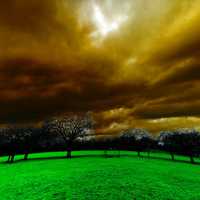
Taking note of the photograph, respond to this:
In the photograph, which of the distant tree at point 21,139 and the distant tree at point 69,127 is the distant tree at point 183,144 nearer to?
the distant tree at point 69,127

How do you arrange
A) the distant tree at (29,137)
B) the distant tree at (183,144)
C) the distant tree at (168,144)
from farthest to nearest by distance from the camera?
the distant tree at (168,144) < the distant tree at (183,144) < the distant tree at (29,137)

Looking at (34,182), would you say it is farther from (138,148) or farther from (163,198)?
(138,148)

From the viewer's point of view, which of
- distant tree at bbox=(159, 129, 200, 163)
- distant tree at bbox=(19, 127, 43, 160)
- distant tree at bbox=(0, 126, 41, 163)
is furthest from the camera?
distant tree at bbox=(159, 129, 200, 163)

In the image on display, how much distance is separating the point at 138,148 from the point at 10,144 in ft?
187

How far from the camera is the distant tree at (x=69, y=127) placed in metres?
109

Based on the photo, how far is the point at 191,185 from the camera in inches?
1950

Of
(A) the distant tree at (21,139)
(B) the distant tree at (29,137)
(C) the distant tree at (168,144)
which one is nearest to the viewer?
(A) the distant tree at (21,139)

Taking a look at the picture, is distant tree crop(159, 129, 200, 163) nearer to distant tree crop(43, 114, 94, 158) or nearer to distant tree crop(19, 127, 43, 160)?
distant tree crop(43, 114, 94, 158)

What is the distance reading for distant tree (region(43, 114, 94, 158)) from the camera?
109m

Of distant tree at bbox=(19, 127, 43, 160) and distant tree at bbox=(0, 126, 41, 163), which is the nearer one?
distant tree at bbox=(0, 126, 41, 163)

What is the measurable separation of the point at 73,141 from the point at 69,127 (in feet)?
24.9

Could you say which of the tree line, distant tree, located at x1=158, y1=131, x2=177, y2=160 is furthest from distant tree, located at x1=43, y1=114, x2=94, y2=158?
distant tree, located at x1=158, y1=131, x2=177, y2=160

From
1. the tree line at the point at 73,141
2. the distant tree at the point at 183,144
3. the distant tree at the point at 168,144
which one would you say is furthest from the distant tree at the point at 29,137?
the distant tree at the point at 183,144

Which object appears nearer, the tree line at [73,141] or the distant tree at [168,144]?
the tree line at [73,141]
